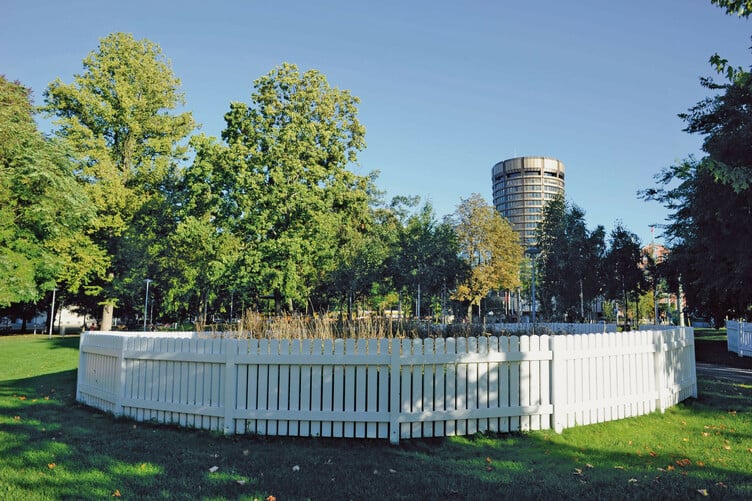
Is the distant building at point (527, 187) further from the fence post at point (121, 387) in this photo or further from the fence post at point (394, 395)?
the fence post at point (394, 395)

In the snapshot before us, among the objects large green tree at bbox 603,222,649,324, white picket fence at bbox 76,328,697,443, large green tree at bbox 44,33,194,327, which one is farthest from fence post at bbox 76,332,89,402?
large green tree at bbox 603,222,649,324

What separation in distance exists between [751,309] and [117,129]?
3499 cm

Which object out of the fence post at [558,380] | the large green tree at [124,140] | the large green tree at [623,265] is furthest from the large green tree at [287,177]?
the large green tree at [623,265]

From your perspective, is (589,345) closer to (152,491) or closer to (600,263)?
(152,491)

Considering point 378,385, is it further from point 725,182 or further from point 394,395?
point 725,182

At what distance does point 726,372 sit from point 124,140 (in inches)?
1219

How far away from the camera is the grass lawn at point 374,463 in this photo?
180 inches

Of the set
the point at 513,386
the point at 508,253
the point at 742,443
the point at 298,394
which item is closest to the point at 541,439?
the point at 513,386

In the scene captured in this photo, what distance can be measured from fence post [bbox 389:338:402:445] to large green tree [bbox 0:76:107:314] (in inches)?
708

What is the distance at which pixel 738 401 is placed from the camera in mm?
9031

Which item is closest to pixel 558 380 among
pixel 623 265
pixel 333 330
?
pixel 333 330

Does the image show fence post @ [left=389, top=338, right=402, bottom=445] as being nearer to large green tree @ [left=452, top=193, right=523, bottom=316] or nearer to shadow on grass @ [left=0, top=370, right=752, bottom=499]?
shadow on grass @ [left=0, top=370, right=752, bottom=499]

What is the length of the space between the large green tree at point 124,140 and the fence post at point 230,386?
22.8 meters

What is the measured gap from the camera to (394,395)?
21.0ft
